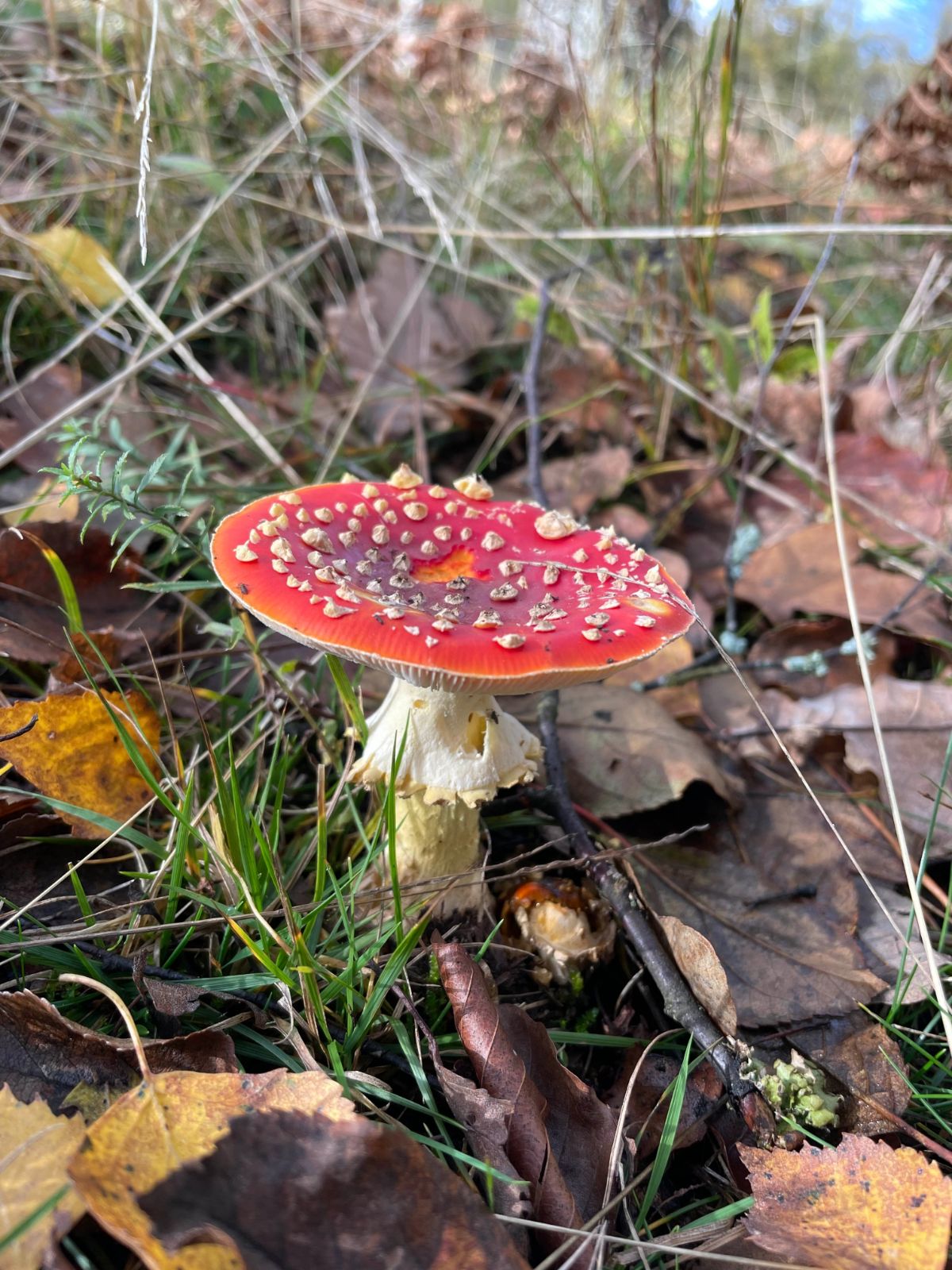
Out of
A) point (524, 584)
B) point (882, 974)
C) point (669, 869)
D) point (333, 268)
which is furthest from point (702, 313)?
point (882, 974)

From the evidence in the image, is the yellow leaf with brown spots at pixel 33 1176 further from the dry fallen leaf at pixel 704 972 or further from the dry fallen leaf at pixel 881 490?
the dry fallen leaf at pixel 881 490

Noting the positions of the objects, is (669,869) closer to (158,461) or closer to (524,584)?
(524,584)

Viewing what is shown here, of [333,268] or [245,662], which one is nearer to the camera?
[245,662]

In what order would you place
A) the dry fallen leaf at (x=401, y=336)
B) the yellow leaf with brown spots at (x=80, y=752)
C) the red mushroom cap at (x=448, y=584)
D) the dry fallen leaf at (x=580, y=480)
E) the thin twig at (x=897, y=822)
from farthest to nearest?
the dry fallen leaf at (x=401, y=336), the dry fallen leaf at (x=580, y=480), the yellow leaf with brown spots at (x=80, y=752), the thin twig at (x=897, y=822), the red mushroom cap at (x=448, y=584)

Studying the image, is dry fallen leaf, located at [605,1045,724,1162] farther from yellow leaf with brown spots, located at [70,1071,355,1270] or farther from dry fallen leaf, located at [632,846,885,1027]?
yellow leaf with brown spots, located at [70,1071,355,1270]

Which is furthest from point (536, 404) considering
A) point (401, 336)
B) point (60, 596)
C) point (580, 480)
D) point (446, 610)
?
point (60, 596)

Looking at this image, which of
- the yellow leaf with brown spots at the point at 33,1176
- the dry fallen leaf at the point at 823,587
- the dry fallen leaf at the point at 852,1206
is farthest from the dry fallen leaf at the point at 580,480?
the yellow leaf with brown spots at the point at 33,1176
